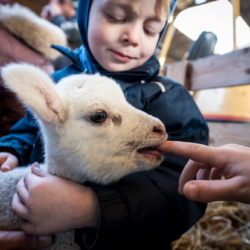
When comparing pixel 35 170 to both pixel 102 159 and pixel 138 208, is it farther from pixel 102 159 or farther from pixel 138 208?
pixel 138 208

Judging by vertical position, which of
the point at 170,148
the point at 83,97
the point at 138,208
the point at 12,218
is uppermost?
the point at 83,97

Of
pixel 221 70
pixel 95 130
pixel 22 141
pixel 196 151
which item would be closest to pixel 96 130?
pixel 95 130

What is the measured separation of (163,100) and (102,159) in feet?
1.42

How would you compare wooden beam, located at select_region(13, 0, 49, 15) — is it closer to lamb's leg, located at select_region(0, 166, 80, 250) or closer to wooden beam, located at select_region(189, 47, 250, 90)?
wooden beam, located at select_region(189, 47, 250, 90)

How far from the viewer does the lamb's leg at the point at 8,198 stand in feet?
2.45

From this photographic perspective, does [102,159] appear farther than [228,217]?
No

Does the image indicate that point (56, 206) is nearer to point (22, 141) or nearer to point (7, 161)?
point (7, 161)

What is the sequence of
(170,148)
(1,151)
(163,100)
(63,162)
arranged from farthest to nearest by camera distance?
(1,151)
(163,100)
(63,162)
(170,148)

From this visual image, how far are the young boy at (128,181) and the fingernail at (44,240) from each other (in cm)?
5

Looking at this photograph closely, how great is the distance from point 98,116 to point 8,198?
51 centimetres

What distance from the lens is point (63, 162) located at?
68 centimetres

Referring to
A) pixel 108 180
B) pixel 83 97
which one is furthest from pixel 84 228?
pixel 83 97

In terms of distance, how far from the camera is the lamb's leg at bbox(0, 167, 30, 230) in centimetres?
75

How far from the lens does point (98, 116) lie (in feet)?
2.00
